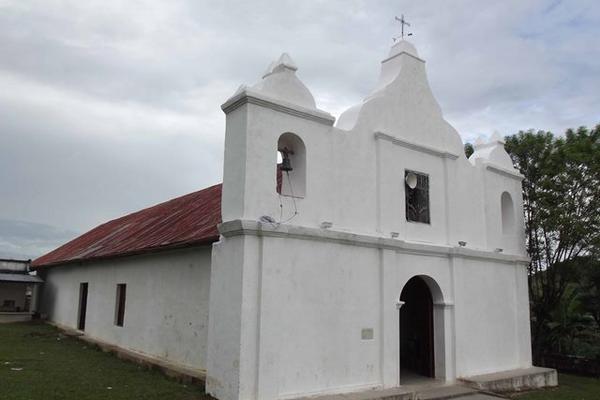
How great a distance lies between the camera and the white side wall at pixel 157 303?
1066 cm

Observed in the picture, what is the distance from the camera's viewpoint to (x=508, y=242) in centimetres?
1340

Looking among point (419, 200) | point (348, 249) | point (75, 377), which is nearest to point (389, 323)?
point (348, 249)

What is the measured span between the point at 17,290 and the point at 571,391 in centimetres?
2450

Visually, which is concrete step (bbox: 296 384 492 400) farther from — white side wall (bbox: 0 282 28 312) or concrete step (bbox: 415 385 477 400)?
white side wall (bbox: 0 282 28 312)

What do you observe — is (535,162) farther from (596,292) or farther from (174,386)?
(174,386)

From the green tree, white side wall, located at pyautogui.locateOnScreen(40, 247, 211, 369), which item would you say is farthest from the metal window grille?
the green tree

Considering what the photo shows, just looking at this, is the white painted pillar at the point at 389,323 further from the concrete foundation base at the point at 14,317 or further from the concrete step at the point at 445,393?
the concrete foundation base at the point at 14,317

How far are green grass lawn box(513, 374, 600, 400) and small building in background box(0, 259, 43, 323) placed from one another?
2021 cm

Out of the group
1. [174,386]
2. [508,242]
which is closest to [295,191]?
[174,386]

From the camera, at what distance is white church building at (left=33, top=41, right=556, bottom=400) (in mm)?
8336

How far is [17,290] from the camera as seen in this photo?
25.8 meters

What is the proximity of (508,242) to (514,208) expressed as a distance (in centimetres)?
100

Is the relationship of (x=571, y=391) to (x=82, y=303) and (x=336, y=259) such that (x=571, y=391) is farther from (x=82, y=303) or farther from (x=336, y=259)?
(x=82, y=303)

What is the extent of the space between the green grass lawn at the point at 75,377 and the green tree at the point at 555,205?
10962mm
